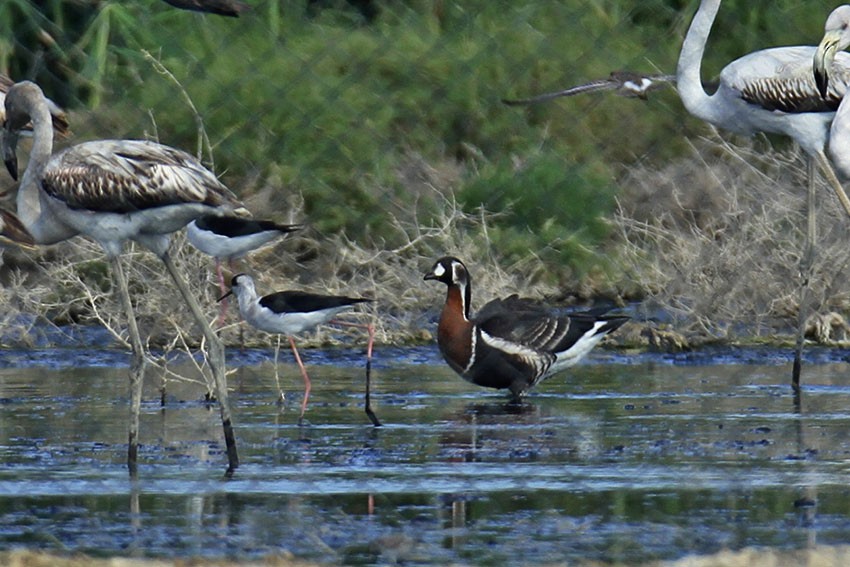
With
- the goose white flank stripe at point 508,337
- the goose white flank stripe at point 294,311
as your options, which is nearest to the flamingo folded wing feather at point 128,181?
the goose white flank stripe at point 294,311

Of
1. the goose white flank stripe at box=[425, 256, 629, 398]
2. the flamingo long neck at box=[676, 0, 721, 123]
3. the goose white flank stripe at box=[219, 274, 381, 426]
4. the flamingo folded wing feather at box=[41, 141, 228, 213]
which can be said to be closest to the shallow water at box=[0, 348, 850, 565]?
the goose white flank stripe at box=[425, 256, 629, 398]

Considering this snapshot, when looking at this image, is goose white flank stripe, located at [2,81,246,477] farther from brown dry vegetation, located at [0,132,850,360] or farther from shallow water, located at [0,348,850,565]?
brown dry vegetation, located at [0,132,850,360]

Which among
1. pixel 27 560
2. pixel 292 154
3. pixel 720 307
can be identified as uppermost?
pixel 292 154

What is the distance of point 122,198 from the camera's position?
7262 mm

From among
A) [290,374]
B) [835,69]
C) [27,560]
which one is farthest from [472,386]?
[27,560]

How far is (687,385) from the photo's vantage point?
946cm

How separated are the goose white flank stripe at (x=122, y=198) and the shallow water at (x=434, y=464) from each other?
35 centimetres

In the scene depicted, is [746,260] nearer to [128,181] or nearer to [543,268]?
[543,268]

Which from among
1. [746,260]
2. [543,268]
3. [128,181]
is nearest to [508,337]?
[746,260]

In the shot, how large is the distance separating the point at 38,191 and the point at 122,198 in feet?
1.43

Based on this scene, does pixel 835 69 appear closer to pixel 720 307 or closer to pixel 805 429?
pixel 720 307

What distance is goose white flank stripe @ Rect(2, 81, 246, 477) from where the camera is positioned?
285 inches

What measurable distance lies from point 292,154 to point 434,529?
21.5 ft

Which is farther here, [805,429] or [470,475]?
[805,429]
